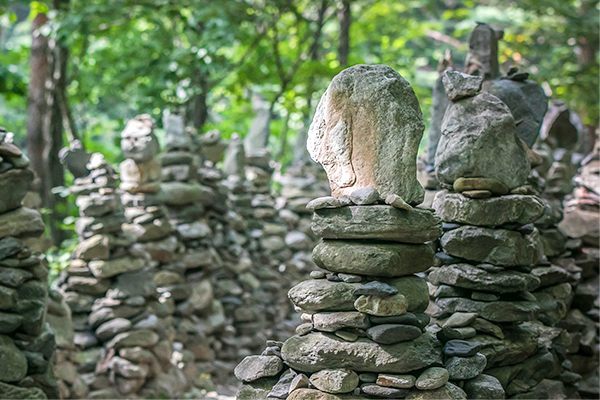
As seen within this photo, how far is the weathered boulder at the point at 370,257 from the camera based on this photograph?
3.57 metres

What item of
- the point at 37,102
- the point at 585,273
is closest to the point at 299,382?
the point at 585,273

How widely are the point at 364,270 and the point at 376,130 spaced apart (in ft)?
3.01

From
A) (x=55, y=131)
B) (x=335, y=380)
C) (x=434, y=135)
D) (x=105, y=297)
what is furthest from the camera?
(x=55, y=131)

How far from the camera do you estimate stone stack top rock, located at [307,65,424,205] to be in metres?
3.83

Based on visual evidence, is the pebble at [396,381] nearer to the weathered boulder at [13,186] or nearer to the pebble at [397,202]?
the pebble at [397,202]

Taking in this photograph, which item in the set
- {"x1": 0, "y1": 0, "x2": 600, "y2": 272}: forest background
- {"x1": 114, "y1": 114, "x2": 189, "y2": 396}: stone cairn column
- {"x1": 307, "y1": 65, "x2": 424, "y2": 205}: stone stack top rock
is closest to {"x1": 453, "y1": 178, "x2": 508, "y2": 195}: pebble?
{"x1": 307, "y1": 65, "x2": 424, "y2": 205}: stone stack top rock

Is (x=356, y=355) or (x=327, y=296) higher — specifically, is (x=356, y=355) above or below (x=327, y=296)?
below

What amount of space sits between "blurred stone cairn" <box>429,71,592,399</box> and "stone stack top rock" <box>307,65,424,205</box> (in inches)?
32.7

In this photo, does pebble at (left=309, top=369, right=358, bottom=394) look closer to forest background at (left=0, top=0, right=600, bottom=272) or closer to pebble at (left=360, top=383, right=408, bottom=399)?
pebble at (left=360, top=383, right=408, bottom=399)

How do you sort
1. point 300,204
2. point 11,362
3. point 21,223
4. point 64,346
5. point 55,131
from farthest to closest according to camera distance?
point 300,204 → point 55,131 → point 64,346 → point 21,223 → point 11,362

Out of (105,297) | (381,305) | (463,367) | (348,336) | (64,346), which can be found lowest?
(64,346)

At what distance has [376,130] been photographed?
3.85 m

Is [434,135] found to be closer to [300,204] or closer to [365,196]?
[365,196]

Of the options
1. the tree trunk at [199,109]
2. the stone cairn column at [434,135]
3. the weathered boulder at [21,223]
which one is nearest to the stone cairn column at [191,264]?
the tree trunk at [199,109]
